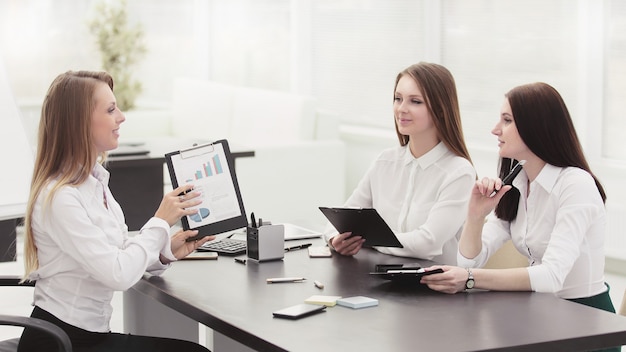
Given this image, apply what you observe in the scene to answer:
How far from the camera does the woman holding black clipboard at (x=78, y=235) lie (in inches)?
100

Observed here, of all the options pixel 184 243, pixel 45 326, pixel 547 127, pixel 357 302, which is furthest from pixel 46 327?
pixel 547 127

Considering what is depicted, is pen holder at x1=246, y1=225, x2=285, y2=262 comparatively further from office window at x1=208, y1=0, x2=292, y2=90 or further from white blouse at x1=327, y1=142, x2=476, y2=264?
office window at x1=208, y1=0, x2=292, y2=90

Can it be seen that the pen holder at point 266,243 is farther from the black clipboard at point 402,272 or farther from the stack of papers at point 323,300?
the stack of papers at point 323,300

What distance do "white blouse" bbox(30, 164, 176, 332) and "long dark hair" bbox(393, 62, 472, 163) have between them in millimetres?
1068

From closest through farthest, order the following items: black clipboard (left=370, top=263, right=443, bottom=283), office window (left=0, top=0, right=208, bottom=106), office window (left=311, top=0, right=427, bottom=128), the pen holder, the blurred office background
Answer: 1. black clipboard (left=370, top=263, right=443, bottom=283)
2. the pen holder
3. the blurred office background
4. office window (left=311, top=0, right=427, bottom=128)
5. office window (left=0, top=0, right=208, bottom=106)

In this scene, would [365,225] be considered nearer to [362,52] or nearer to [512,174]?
[512,174]

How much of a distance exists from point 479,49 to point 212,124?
2.69 metres

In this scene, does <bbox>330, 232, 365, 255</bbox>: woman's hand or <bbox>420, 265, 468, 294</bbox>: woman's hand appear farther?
<bbox>330, 232, 365, 255</bbox>: woman's hand

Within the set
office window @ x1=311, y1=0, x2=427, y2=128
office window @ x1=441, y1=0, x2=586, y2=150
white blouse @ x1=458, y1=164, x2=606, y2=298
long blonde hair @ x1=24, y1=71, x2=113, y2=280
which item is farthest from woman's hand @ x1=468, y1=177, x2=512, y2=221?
office window @ x1=311, y1=0, x2=427, y2=128

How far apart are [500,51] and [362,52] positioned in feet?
5.33

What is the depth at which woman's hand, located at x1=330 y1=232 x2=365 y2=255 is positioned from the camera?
3.11 meters

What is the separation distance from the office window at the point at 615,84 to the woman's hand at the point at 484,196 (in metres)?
3.20

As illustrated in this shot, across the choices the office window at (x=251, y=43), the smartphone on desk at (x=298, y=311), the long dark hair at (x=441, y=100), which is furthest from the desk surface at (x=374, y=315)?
the office window at (x=251, y=43)

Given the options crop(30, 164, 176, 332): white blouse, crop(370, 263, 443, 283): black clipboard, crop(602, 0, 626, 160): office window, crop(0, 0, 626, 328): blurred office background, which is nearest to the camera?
crop(30, 164, 176, 332): white blouse
